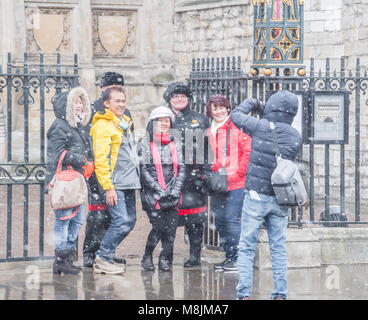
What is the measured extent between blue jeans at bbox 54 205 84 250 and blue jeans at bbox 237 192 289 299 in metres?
1.85

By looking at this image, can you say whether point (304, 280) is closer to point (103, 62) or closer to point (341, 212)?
point (341, 212)

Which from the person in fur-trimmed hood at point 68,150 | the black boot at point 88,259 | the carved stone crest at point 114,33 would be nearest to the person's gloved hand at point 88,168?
the person in fur-trimmed hood at point 68,150

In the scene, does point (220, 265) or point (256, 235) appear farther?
point (220, 265)

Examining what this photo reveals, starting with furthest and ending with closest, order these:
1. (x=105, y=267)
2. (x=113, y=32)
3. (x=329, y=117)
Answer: (x=113, y=32) < (x=329, y=117) < (x=105, y=267)

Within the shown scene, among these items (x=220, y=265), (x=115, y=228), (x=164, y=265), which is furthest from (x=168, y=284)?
(x=220, y=265)

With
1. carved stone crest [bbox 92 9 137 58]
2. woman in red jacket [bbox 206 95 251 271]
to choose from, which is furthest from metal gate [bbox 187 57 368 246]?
carved stone crest [bbox 92 9 137 58]

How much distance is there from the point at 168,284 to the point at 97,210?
1068 millimetres

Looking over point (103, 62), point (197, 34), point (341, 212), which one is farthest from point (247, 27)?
point (341, 212)

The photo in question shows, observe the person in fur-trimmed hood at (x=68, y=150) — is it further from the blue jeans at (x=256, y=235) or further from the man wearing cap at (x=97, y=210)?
the blue jeans at (x=256, y=235)

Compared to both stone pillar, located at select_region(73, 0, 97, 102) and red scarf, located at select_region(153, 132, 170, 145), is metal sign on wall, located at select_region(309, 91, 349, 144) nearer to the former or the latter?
red scarf, located at select_region(153, 132, 170, 145)

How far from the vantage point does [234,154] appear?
9.38m

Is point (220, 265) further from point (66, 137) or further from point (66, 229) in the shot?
point (66, 137)

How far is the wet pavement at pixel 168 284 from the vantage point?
327 inches
